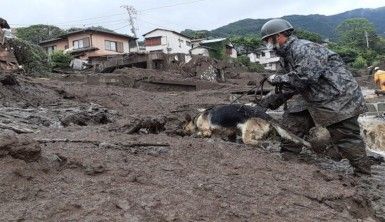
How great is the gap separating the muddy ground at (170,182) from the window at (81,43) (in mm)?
44973

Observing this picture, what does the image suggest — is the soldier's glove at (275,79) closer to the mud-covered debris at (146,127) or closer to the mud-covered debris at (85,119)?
the mud-covered debris at (146,127)

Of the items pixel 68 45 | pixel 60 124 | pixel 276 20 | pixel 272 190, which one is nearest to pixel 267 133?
pixel 276 20

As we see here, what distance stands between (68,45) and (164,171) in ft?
163

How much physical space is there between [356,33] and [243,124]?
79.0 metres

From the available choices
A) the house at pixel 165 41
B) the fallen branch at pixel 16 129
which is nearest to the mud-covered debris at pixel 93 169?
the fallen branch at pixel 16 129

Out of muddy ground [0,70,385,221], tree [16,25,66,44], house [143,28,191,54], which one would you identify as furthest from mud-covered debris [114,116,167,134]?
tree [16,25,66,44]

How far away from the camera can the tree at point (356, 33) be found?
75.6 meters

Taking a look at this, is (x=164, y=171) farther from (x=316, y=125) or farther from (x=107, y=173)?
(x=316, y=125)

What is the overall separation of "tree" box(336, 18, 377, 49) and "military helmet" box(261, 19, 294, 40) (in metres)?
71.0

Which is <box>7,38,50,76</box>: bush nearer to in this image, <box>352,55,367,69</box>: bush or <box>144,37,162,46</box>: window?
<box>144,37,162,46</box>: window

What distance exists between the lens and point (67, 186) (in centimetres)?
362

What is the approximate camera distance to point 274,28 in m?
5.55

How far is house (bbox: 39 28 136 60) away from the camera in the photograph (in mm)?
48875

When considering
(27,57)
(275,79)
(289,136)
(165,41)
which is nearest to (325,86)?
(275,79)
